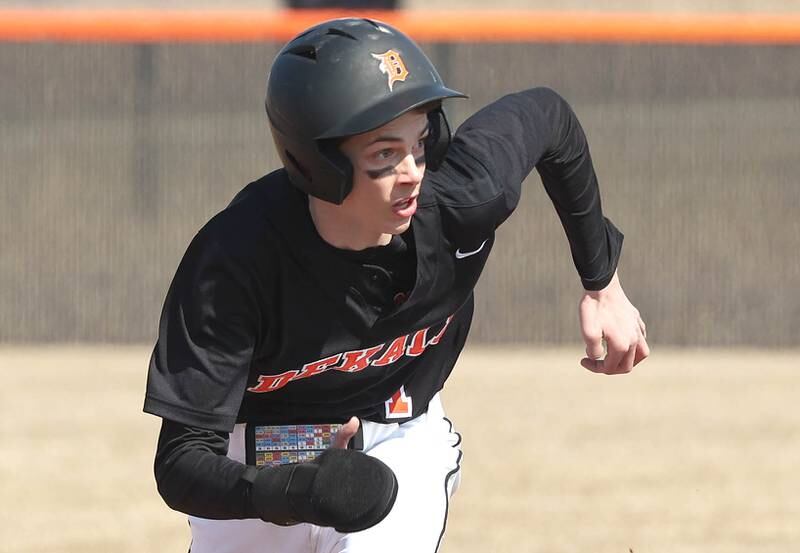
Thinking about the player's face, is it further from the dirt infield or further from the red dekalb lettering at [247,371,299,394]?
the dirt infield

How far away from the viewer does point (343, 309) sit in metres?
3.12

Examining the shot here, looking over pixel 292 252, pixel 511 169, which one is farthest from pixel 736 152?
pixel 292 252

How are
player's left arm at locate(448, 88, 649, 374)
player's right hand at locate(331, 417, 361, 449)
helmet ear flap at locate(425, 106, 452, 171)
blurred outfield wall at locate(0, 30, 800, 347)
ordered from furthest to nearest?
1. blurred outfield wall at locate(0, 30, 800, 347)
2. player's left arm at locate(448, 88, 649, 374)
3. helmet ear flap at locate(425, 106, 452, 171)
4. player's right hand at locate(331, 417, 361, 449)

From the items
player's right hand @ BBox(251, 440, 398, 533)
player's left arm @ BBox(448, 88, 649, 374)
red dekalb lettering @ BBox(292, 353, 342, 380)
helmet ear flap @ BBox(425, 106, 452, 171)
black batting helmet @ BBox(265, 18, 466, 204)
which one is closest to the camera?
player's right hand @ BBox(251, 440, 398, 533)

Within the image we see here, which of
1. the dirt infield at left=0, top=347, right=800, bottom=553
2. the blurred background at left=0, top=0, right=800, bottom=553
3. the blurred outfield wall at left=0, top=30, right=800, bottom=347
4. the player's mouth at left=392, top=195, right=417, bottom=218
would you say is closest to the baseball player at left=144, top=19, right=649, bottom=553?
the player's mouth at left=392, top=195, right=417, bottom=218

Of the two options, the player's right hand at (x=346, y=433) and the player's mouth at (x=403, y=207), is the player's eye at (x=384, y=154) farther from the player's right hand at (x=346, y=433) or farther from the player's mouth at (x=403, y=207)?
the player's right hand at (x=346, y=433)

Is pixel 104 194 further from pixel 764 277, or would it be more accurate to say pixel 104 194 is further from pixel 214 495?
pixel 214 495

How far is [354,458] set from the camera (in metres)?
2.62

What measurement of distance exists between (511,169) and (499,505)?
7.30ft

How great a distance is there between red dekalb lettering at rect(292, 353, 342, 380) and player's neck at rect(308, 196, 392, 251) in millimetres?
246

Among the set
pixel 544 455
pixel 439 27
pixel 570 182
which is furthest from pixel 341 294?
pixel 439 27

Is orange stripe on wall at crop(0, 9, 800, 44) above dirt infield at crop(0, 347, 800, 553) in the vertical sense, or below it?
above

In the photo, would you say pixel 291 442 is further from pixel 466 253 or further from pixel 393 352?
pixel 466 253

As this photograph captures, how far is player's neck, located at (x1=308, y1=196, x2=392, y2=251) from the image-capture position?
10.1 ft
